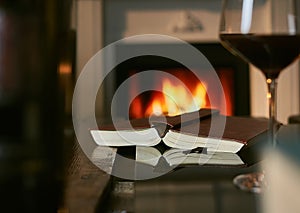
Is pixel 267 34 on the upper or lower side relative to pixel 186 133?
upper

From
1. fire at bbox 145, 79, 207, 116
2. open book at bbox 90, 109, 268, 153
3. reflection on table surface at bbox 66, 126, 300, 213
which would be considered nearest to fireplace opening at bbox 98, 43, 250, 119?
fire at bbox 145, 79, 207, 116

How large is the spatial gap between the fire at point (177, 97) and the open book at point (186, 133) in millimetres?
1560

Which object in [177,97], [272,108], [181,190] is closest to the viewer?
[181,190]

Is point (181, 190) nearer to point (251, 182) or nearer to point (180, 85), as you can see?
point (251, 182)

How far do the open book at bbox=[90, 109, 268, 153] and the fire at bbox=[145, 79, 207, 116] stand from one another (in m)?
1.56


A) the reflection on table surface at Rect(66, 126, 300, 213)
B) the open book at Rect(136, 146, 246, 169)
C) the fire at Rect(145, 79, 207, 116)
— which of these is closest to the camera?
the reflection on table surface at Rect(66, 126, 300, 213)

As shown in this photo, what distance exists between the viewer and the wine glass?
2.14ft

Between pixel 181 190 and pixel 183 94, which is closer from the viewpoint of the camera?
pixel 181 190

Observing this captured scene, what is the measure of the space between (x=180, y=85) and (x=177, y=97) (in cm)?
8

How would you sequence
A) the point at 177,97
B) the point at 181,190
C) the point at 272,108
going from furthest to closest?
the point at 177,97, the point at 272,108, the point at 181,190

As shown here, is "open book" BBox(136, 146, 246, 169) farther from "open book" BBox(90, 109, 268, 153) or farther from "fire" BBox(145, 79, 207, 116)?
"fire" BBox(145, 79, 207, 116)

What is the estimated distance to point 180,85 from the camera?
8.00 feet

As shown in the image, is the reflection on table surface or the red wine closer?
the reflection on table surface

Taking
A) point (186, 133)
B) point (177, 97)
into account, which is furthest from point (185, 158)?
point (177, 97)
